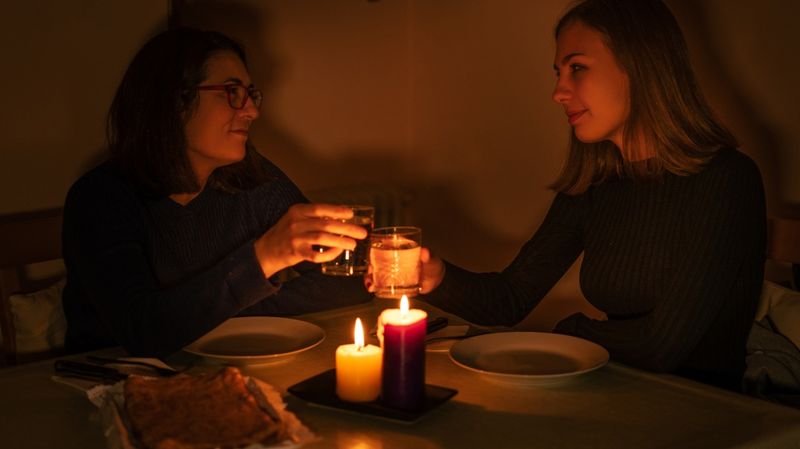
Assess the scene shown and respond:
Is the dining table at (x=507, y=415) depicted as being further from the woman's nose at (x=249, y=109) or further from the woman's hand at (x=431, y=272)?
the woman's nose at (x=249, y=109)

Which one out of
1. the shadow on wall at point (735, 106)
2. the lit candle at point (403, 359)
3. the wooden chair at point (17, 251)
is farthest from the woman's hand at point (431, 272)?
the shadow on wall at point (735, 106)

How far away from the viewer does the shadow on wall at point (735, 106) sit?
250 centimetres

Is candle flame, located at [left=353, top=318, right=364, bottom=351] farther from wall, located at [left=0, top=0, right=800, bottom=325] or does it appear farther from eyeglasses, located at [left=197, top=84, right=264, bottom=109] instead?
wall, located at [left=0, top=0, right=800, bottom=325]

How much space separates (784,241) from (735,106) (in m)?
0.65

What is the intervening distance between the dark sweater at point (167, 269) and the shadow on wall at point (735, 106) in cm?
121

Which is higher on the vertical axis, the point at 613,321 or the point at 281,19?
the point at 281,19

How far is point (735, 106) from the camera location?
2.57 metres

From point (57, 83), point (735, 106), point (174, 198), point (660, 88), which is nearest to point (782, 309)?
point (660, 88)

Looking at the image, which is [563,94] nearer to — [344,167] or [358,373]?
[358,373]

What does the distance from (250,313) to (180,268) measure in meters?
0.22

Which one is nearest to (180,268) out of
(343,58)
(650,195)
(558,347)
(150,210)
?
(150,210)

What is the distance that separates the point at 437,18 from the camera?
3600 millimetres

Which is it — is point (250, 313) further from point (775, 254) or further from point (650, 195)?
point (775, 254)

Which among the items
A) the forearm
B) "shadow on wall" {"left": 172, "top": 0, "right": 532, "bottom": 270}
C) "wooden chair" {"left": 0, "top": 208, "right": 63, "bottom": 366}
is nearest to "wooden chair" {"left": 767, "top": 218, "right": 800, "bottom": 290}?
the forearm
